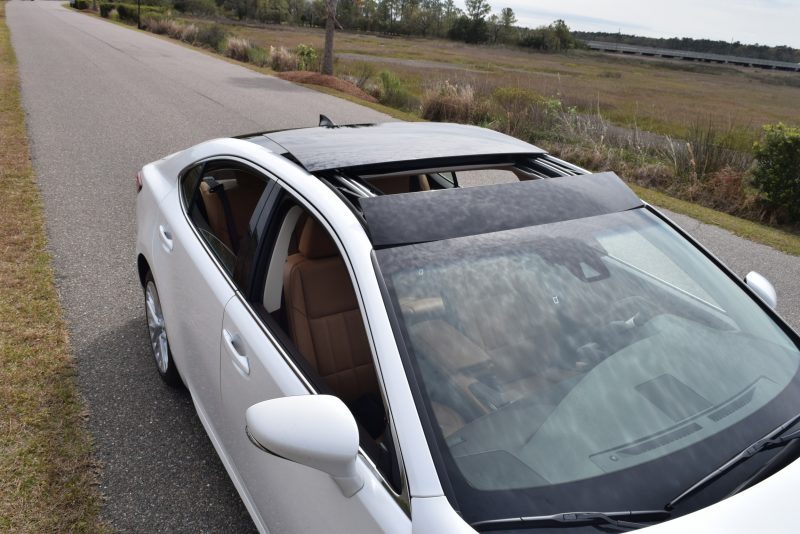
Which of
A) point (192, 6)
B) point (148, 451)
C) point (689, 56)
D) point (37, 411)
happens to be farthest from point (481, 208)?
point (689, 56)

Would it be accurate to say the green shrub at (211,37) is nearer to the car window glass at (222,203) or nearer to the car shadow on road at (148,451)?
the car shadow on road at (148,451)

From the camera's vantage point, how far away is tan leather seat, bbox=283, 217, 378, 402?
231 cm

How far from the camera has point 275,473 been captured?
2.00 meters

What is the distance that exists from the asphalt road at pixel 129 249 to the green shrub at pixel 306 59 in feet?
16.6

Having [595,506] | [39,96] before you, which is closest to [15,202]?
[595,506]

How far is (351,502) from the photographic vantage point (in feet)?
5.20

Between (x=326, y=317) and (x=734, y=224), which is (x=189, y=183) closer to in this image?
(x=326, y=317)

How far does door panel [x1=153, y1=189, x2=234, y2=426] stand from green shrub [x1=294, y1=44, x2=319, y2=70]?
2134 centimetres

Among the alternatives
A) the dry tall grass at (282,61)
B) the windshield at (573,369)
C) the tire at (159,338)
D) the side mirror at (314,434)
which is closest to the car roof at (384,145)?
the windshield at (573,369)

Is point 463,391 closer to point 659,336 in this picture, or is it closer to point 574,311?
point 574,311

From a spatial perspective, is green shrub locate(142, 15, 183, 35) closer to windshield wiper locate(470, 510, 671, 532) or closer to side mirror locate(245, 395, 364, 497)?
side mirror locate(245, 395, 364, 497)

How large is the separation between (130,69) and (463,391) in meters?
21.5

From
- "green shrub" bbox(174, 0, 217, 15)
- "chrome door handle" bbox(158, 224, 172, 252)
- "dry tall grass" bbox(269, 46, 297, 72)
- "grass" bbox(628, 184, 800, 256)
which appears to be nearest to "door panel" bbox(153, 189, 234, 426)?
"chrome door handle" bbox(158, 224, 172, 252)

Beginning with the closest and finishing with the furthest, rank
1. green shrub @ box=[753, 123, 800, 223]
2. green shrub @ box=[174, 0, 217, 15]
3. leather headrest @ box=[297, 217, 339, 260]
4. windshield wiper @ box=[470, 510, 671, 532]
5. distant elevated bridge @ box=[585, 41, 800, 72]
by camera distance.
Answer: windshield wiper @ box=[470, 510, 671, 532] → leather headrest @ box=[297, 217, 339, 260] → green shrub @ box=[753, 123, 800, 223] → green shrub @ box=[174, 0, 217, 15] → distant elevated bridge @ box=[585, 41, 800, 72]
